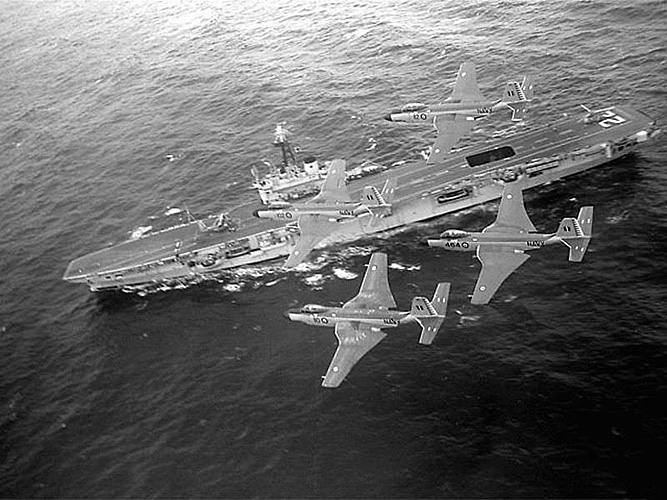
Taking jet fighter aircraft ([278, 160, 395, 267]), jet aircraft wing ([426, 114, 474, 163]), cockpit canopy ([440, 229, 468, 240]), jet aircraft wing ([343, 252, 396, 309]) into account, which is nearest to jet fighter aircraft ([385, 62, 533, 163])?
jet aircraft wing ([426, 114, 474, 163])

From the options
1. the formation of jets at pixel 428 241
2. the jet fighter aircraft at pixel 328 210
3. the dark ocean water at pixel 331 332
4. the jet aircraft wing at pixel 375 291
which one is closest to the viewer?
the dark ocean water at pixel 331 332

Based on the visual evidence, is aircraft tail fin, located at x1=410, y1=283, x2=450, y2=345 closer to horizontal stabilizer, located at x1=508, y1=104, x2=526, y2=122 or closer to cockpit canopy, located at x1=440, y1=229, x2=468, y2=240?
cockpit canopy, located at x1=440, y1=229, x2=468, y2=240

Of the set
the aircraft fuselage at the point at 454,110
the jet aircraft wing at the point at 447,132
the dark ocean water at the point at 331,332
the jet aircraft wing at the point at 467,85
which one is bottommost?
the dark ocean water at the point at 331,332

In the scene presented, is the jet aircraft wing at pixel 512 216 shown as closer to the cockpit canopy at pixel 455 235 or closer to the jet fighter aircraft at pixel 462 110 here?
the cockpit canopy at pixel 455 235

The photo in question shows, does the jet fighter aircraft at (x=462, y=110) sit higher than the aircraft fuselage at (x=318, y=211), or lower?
higher

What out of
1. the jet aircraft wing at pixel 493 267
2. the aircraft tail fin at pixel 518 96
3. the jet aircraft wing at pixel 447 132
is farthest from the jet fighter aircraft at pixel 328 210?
the aircraft tail fin at pixel 518 96

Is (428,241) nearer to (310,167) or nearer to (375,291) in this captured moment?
(375,291)

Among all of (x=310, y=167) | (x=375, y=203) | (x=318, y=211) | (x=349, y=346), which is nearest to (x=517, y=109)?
(x=375, y=203)
